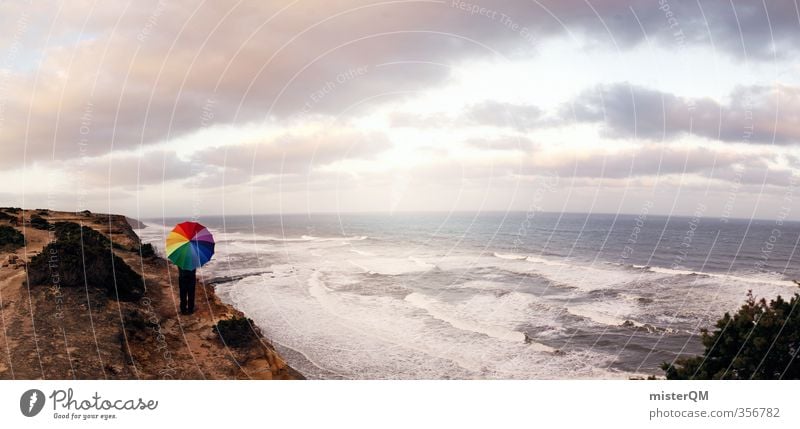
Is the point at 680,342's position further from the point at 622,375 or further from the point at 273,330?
the point at 273,330

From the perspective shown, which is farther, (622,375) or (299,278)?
(299,278)

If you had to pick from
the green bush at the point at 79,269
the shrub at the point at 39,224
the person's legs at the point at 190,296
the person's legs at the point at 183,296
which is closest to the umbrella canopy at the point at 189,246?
the person's legs at the point at 183,296

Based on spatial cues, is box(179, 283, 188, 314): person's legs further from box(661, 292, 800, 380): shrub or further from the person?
box(661, 292, 800, 380): shrub

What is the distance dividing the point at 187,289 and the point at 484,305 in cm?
1686

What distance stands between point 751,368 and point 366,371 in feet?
34.0

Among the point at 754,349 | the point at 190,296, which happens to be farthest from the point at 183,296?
the point at 754,349

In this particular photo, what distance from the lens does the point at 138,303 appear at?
1589cm

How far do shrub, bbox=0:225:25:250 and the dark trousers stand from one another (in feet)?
31.9

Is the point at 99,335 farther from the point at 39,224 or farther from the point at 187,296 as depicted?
the point at 39,224

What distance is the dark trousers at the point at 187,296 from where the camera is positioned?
16.0 metres
